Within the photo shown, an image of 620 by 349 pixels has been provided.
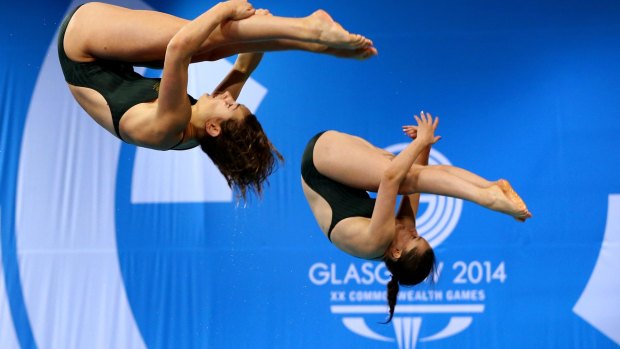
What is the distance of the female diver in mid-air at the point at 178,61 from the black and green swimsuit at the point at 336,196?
1.16 feet

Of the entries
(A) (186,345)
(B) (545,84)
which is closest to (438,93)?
(B) (545,84)

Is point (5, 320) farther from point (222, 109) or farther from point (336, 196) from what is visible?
point (222, 109)

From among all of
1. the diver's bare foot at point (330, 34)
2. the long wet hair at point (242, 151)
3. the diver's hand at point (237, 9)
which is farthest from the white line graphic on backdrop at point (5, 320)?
the diver's bare foot at point (330, 34)

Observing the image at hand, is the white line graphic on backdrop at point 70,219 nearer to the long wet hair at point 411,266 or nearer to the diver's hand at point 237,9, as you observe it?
the long wet hair at point 411,266

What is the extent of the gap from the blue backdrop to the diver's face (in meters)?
2.08

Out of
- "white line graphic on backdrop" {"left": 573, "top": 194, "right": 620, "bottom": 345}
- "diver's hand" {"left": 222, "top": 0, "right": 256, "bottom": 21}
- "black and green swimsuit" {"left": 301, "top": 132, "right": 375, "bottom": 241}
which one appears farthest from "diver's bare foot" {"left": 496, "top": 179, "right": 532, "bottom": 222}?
"white line graphic on backdrop" {"left": 573, "top": 194, "right": 620, "bottom": 345}

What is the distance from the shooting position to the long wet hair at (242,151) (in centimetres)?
322

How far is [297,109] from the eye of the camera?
5.37 metres

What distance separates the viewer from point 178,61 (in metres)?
2.95

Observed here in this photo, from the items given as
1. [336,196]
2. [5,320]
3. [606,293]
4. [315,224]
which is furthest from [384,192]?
[5,320]

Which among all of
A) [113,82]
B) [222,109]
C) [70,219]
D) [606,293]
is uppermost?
[113,82]

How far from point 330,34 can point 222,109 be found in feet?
1.73

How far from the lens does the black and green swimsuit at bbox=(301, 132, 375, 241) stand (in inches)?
143

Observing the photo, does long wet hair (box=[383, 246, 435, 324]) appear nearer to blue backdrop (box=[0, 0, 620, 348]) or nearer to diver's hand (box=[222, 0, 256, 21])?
diver's hand (box=[222, 0, 256, 21])
